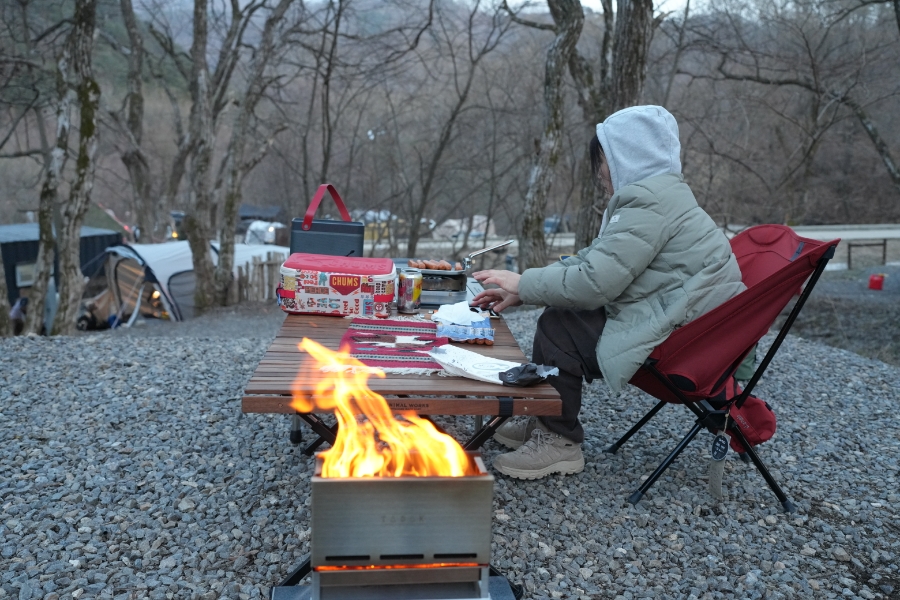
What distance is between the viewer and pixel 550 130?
8914 mm

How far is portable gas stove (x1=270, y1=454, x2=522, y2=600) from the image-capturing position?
5.22ft

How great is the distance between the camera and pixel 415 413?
77.4 inches

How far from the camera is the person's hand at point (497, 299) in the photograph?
279cm

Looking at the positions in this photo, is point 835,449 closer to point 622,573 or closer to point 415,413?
point 622,573

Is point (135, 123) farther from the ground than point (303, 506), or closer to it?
farther from the ground

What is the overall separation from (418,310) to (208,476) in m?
1.11

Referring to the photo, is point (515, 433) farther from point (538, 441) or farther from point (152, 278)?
point (152, 278)

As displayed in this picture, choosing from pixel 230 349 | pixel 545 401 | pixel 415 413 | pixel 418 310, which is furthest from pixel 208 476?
pixel 230 349

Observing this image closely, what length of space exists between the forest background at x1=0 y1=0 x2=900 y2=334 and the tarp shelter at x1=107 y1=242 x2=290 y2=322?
80 cm

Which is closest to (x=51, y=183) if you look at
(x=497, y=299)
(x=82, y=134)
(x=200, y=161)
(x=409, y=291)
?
(x=82, y=134)

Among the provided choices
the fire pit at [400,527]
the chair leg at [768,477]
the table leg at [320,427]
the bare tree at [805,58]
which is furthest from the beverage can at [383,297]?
the bare tree at [805,58]

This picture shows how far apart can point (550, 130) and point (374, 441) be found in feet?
25.1

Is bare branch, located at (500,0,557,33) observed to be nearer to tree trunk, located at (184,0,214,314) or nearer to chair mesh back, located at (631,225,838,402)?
tree trunk, located at (184,0,214,314)

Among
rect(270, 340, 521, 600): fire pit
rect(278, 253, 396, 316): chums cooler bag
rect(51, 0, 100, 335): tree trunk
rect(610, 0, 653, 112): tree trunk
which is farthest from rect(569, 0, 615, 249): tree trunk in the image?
rect(51, 0, 100, 335): tree trunk
